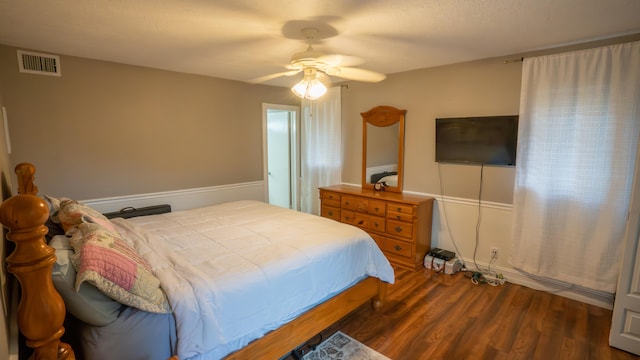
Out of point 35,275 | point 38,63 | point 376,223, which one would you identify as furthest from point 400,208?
point 38,63

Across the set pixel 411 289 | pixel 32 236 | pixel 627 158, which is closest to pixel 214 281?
pixel 32 236

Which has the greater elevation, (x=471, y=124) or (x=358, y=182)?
(x=471, y=124)

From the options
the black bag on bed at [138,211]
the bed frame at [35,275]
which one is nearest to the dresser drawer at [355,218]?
the black bag on bed at [138,211]

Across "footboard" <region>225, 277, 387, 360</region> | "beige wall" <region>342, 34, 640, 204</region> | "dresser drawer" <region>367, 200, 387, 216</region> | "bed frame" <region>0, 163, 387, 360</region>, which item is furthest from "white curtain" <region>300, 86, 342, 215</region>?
"bed frame" <region>0, 163, 387, 360</region>

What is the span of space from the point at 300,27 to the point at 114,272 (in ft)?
6.57

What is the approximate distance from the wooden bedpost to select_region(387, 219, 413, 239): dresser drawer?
3089 millimetres

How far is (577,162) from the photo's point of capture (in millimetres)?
2711

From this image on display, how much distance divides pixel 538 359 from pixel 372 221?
2042 millimetres

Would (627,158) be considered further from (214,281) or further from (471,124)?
(214,281)

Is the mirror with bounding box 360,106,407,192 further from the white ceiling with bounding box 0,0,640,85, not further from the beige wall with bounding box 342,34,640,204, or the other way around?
the white ceiling with bounding box 0,0,640,85

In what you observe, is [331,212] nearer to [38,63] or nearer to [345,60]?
[345,60]

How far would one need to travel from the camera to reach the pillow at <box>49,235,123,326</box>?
4.03ft

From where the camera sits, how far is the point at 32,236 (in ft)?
2.67

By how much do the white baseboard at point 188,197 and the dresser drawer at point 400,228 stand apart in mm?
2137
